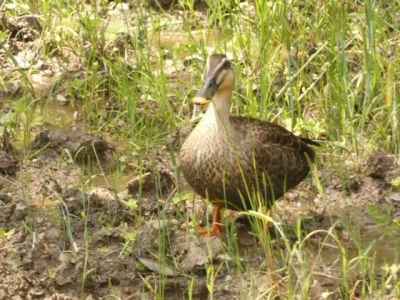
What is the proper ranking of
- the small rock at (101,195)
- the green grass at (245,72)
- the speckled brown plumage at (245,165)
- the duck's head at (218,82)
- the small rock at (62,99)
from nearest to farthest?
the speckled brown plumage at (245,165), the duck's head at (218,82), the small rock at (101,195), the green grass at (245,72), the small rock at (62,99)

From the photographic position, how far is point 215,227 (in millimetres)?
5820

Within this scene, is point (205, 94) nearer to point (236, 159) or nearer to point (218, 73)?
point (218, 73)

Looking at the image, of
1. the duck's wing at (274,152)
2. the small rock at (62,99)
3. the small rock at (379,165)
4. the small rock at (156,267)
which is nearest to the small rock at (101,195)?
the small rock at (156,267)

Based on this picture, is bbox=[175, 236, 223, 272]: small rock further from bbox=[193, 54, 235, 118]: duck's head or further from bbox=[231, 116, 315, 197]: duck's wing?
bbox=[193, 54, 235, 118]: duck's head

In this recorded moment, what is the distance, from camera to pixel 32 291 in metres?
5.19

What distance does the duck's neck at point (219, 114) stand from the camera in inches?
227

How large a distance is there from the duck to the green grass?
14.4 inches

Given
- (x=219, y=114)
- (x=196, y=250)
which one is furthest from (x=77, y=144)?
(x=196, y=250)

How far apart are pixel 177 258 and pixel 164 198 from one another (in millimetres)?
787

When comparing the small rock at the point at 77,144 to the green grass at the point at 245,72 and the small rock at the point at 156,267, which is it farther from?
the small rock at the point at 156,267

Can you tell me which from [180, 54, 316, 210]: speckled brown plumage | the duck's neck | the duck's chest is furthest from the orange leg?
the duck's neck

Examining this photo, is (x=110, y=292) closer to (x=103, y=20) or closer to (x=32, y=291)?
(x=32, y=291)

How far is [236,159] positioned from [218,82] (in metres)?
0.43

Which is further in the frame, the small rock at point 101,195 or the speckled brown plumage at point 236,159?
the small rock at point 101,195
